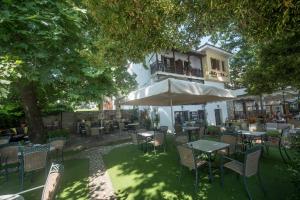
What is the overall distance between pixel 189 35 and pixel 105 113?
16.4 meters

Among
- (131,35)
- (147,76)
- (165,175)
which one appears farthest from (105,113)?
(131,35)

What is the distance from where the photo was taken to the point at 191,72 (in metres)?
20.7

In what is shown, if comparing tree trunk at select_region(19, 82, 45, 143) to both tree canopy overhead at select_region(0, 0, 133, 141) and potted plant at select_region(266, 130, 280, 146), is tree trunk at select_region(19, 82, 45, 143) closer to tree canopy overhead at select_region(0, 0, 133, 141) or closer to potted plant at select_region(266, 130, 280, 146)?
tree canopy overhead at select_region(0, 0, 133, 141)

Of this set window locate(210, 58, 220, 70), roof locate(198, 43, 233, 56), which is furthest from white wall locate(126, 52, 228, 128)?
window locate(210, 58, 220, 70)

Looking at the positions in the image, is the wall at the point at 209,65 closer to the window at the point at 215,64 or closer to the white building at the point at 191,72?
the white building at the point at 191,72

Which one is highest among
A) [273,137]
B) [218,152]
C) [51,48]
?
[51,48]

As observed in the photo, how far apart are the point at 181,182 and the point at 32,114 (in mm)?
8088

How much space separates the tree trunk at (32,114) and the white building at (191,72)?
10.3m

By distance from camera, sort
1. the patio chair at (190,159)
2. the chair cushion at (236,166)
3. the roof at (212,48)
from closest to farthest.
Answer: the chair cushion at (236,166)
the patio chair at (190,159)
the roof at (212,48)

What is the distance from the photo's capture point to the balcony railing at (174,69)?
57.6ft

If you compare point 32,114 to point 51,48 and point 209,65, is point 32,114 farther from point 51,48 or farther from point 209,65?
point 209,65

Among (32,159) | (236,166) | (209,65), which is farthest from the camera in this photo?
(209,65)

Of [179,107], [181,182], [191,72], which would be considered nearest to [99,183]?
[181,182]

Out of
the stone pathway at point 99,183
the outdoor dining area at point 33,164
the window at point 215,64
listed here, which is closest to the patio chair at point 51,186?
the outdoor dining area at point 33,164
